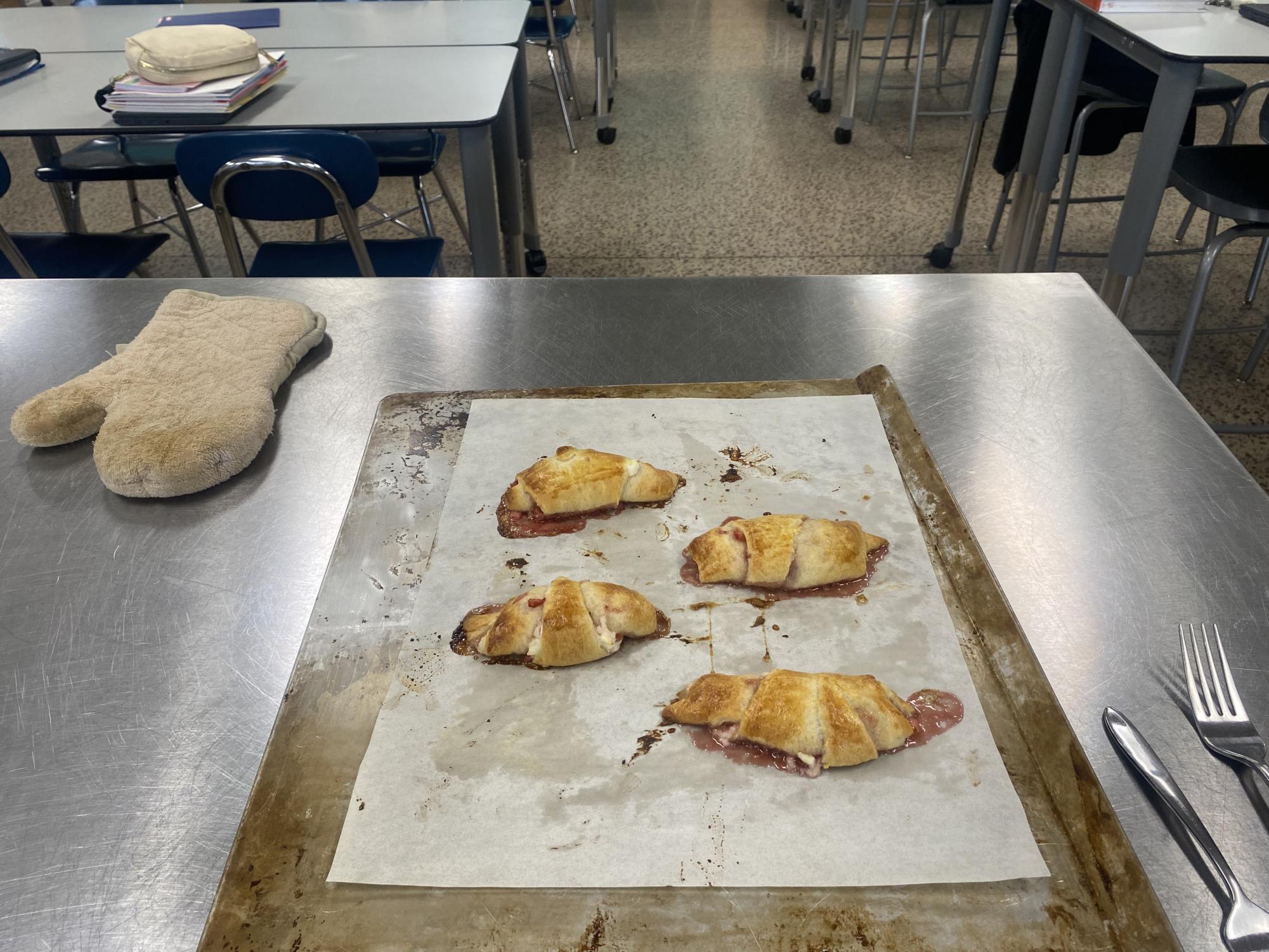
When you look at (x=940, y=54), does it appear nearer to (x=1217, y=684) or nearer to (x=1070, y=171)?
(x=1070, y=171)

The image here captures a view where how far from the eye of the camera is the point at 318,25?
103 inches

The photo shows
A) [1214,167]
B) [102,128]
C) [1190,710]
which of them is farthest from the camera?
[1214,167]

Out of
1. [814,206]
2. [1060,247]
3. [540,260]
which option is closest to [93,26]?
[540,260]

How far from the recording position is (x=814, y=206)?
11.7ft

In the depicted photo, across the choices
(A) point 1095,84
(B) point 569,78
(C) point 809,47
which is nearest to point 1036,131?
(A) point 1095,84

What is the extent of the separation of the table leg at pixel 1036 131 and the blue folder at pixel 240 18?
7.38ft

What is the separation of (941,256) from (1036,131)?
2.04 feet

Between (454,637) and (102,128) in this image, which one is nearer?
(454,637)

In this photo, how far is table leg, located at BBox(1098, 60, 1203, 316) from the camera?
5.87 ft

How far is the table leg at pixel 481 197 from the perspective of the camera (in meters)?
1.92

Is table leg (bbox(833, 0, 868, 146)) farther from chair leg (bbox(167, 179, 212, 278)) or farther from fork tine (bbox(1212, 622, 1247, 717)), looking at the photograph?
fork tine (bbox(1212, 622, 1247, 717))

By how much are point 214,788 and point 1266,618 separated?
87 cm

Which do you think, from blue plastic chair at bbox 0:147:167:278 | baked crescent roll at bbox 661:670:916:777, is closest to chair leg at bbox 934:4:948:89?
blue plastic chair at bbox 0:147:167:278

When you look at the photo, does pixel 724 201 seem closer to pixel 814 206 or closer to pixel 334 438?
pixel 814 206
